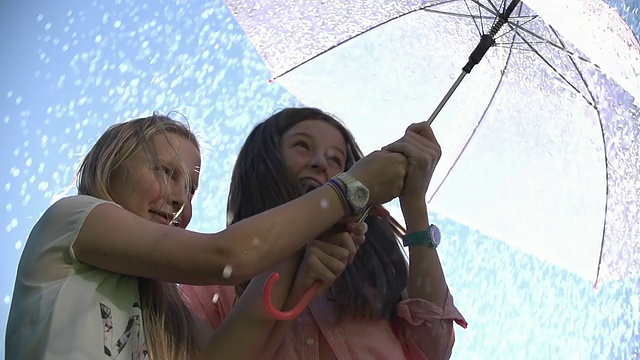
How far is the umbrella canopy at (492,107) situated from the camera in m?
1.79

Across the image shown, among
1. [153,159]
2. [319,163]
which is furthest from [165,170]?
[319,163]

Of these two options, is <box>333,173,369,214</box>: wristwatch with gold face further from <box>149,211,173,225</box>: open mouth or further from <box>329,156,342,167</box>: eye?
<box>329,156,342,167</box>: eye

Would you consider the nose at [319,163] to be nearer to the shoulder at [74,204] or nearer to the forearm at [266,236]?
the forearm at [266,236]

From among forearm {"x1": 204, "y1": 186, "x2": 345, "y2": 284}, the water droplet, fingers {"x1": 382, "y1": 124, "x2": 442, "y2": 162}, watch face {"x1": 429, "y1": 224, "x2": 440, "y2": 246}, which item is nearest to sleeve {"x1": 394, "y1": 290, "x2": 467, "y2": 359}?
watch face {"x1": 429, "y1": 224, "x2": 440, "y2": 246}

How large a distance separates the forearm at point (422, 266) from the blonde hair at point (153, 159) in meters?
0.42

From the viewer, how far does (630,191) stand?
5.88 ft

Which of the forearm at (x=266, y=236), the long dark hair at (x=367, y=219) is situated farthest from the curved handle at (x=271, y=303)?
the long dark hair at (x=367, y=219)

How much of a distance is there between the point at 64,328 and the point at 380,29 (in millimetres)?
1146

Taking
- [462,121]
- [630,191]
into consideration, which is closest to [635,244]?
[630,191]

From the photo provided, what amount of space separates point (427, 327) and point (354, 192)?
37 centimetres

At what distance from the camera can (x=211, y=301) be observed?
4.85 ft

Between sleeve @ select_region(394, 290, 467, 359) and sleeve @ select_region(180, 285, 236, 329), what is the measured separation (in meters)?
0.29

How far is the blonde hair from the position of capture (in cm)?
114

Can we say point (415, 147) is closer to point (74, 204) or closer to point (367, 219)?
point (367, 219)
